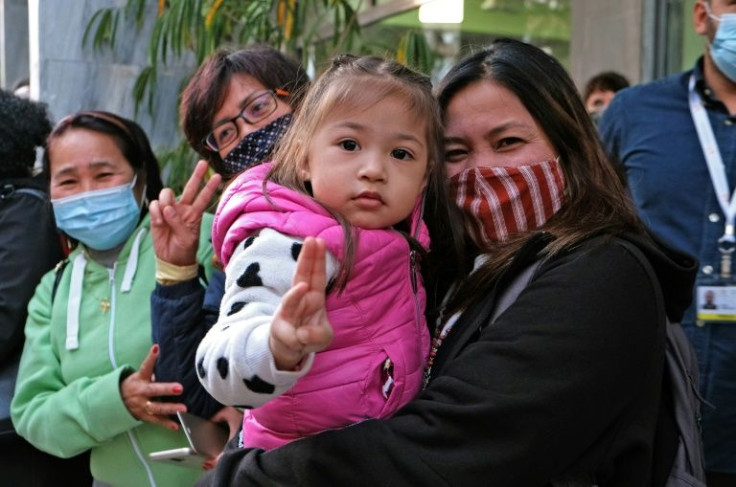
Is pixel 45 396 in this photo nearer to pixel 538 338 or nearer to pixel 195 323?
pixel 195 323

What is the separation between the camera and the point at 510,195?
2.16 m

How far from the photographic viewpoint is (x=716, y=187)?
300 centimetres

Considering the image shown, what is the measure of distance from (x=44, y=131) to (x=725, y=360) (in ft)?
8.98

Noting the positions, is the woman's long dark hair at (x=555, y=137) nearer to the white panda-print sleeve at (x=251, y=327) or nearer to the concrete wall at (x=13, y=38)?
the white panda-print sleeve at (x=251, y=327)

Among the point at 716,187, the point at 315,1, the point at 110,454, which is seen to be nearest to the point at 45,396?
the point at 110,454

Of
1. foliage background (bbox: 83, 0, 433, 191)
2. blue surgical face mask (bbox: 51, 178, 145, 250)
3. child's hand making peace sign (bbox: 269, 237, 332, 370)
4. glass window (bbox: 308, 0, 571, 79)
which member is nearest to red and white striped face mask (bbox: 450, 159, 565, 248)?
child's hand making peace sign (bbox: 269, 237, 332, 370)

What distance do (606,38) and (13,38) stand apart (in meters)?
5.35

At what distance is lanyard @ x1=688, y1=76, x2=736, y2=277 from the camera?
9.71 feet

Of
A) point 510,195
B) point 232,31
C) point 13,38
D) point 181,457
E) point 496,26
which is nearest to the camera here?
point 510,195

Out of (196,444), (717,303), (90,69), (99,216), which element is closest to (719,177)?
(717,303)

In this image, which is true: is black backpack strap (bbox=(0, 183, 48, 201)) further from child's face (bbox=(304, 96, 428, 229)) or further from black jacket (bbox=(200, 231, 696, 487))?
black jacket (bbox=(200, 231, 696, 487))

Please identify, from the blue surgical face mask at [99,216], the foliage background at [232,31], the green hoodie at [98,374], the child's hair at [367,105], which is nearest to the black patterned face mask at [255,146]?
the green hoodie at [98,374]

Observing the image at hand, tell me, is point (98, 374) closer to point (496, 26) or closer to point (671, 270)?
point (671, 270)

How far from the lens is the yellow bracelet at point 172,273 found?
9.64 feet
